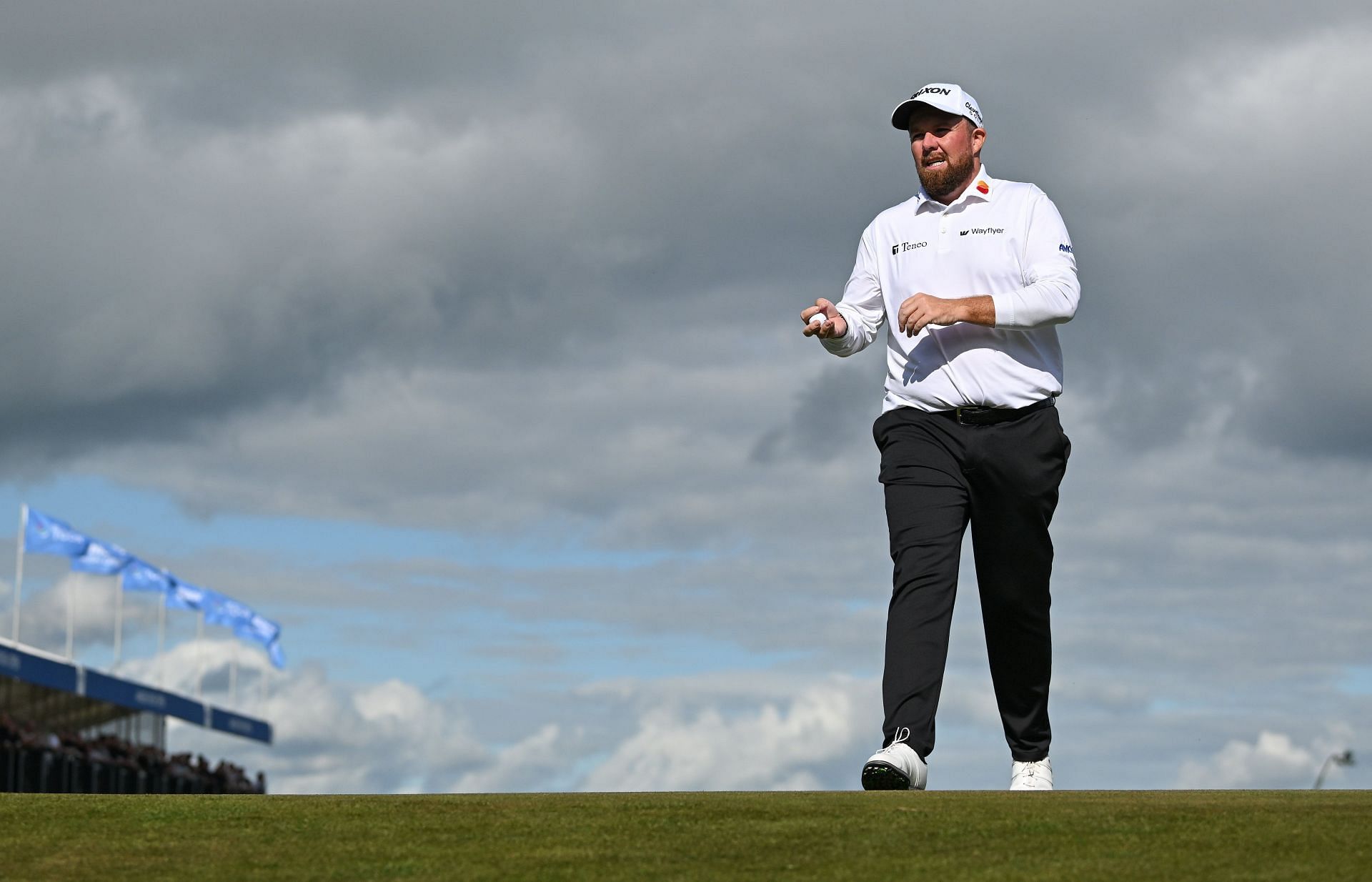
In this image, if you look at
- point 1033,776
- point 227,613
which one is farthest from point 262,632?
point 1033,776

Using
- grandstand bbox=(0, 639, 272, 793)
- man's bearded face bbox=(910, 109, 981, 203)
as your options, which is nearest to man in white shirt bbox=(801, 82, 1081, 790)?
man's bearded face bbox=(910, 109, 981, 203)

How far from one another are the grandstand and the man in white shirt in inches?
891

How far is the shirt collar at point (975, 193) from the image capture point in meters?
6.56

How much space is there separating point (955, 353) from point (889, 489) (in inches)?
22.3

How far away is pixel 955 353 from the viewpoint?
6.39m

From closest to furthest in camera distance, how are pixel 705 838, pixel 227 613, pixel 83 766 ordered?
pixel 705 838 < pixel 83 766 < pixel 227 613

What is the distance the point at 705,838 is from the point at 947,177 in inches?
117

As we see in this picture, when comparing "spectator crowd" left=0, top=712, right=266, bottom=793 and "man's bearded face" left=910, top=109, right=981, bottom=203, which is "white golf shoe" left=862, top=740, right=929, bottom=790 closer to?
"man's bearded face" left=910, top=109, right=981, bottom=203

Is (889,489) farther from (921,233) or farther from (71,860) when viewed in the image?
(71,860)

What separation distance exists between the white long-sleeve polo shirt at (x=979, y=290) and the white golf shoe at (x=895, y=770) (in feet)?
4.11

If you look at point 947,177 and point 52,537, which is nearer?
point 947,177

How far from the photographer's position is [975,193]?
6.57m

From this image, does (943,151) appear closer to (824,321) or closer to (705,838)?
(824,321)

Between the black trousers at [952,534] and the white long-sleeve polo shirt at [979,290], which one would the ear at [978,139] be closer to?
the white long-sleeve polo shirt at [979,290]
